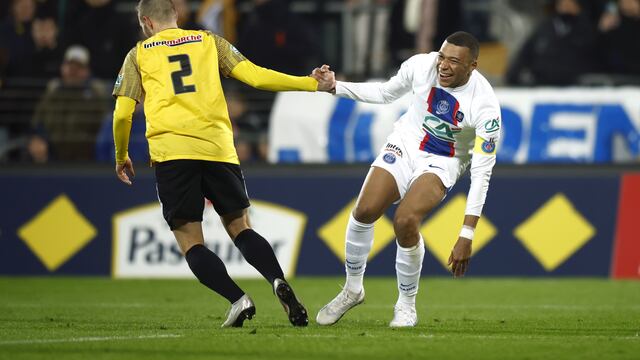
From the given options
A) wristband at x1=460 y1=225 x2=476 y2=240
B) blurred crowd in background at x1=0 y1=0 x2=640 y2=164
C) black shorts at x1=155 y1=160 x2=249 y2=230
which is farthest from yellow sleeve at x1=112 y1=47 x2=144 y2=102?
blurred crowd in background at x1=0 y1=0 x2=640 y2=164

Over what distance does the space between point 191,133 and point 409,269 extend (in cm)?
163

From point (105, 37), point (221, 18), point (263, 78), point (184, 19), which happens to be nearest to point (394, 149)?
point (263, 78)

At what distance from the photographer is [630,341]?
7277 millimetres

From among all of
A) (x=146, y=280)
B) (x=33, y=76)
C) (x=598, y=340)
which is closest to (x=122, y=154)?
(x=598, y=340)

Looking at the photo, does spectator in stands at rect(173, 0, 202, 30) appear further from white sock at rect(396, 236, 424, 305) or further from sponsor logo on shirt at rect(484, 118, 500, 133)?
sponsor logo on shirt at rect(484, 118, 500, 133)

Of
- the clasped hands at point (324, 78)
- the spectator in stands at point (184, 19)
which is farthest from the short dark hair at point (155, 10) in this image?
the spectator in stands at point (184, 19)

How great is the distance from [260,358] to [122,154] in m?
2.21

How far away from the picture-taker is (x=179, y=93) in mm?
7789

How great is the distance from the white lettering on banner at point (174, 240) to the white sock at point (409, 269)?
17.4ft

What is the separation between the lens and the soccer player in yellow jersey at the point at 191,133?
7785 mm

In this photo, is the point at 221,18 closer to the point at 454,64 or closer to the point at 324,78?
the point at 324,78

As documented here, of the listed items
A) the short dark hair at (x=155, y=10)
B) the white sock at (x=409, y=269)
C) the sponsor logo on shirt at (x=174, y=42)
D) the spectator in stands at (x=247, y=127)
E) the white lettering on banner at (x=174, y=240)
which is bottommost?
the white lettering on banner at (x=174, y=240)

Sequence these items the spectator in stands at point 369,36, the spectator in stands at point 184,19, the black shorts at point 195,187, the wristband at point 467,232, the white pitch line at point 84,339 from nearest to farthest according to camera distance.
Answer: the white pitch line at point 84,339 < the wristband at point 467,232 < the black shorts at point 195,187 < the spectator in stands at point 184,19 < the spectator in stands at point 369,36

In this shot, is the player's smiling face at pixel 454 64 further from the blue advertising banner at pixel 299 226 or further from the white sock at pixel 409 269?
the blue advertising banner at pixel 299 226
